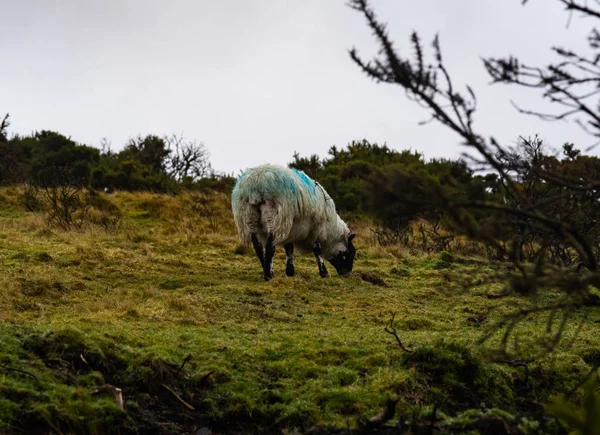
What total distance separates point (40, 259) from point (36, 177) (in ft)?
54.5

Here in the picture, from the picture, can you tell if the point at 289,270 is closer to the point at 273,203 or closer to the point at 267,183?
the point at 273,203

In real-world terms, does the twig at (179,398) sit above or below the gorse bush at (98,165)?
below

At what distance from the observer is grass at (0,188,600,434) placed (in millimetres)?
5449

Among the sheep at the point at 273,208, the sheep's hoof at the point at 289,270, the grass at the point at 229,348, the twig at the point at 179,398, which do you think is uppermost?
the sheep at the point at 273,208

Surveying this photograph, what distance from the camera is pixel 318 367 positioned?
668 cm

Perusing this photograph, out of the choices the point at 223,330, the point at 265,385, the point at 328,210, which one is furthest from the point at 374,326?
the point at 328,210

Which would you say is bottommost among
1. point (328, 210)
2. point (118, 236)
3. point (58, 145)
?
point (118, 236)

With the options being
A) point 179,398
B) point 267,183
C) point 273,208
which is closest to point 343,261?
point 273,208

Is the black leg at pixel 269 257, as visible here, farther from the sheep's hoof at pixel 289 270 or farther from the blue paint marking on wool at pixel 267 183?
the sheep's hoof at pixel 289 270

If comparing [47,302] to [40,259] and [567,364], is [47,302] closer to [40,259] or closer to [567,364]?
[40,259]

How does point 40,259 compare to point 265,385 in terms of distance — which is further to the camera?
point 40,259

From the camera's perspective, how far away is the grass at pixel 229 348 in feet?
17.9

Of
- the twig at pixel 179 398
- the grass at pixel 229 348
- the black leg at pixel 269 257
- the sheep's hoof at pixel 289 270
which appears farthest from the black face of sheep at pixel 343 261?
the twig at pixel 179 398

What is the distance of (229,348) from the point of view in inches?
277
